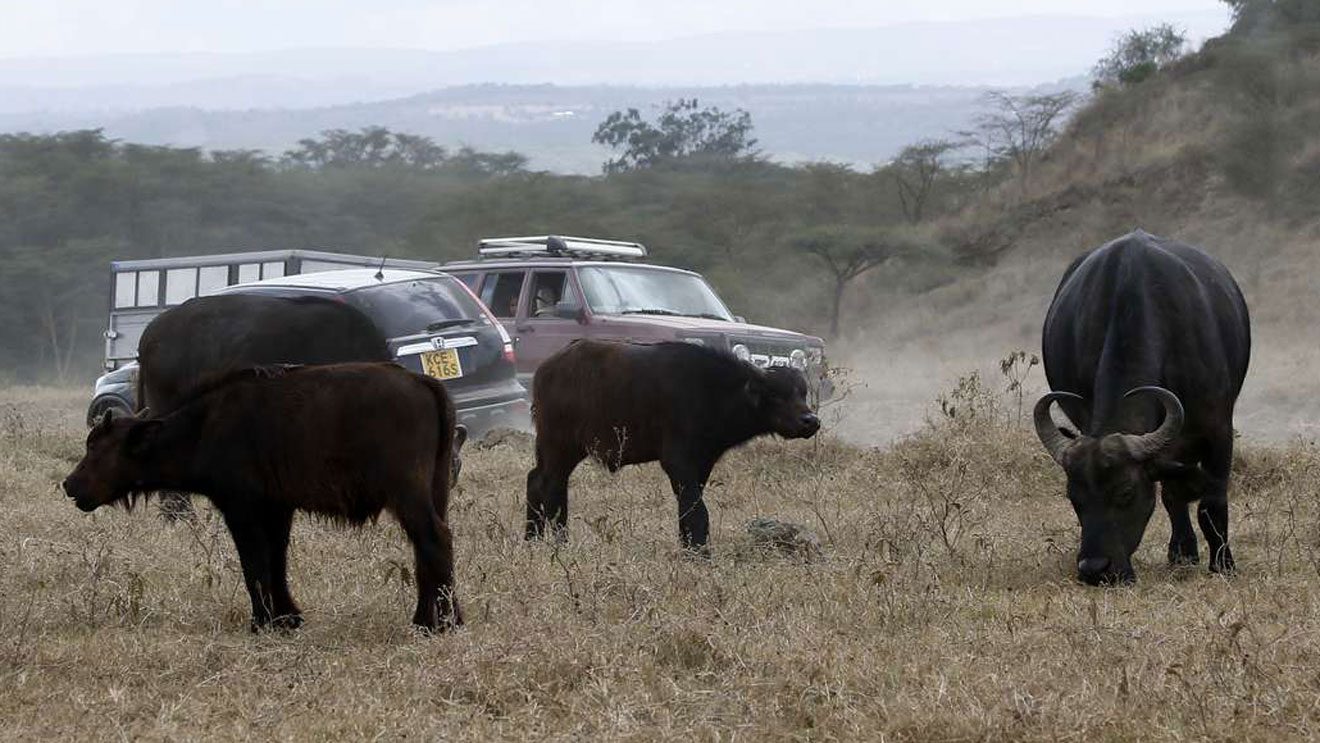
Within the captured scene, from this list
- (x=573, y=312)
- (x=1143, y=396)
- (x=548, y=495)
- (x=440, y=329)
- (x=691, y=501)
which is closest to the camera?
(x=1143, y=396)

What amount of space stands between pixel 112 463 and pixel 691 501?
9.29 feet

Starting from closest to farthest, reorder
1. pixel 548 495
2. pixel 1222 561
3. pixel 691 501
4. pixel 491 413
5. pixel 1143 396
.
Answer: pixel 1143 396
pixel 1222 561
pixel 691 501
pixel 548 495
pixel 491 413

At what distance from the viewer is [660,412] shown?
8836 millimetres

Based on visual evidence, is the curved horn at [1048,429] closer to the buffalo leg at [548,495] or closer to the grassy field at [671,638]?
the grassy field at [671,638]

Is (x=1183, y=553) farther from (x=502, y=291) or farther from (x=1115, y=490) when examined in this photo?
(x=502, y=291)

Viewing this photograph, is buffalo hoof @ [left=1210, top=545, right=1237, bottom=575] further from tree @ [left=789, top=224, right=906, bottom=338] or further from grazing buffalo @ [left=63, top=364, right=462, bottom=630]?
tree @ [left=789, top=224, right=906, bottom=338]

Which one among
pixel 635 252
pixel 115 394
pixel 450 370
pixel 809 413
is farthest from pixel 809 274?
pixel 809 413

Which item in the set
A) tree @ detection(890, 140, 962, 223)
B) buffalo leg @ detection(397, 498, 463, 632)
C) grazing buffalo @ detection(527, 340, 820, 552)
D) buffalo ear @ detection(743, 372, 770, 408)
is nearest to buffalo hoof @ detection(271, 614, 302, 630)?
buffalo leg @ detection(397, 498, 463, 632)

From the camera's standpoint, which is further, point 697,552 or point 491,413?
point 491,413

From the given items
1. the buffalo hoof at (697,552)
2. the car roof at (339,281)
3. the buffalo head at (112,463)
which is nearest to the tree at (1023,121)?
the car roof at (339,281)

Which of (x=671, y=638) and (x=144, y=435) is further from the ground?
(x=144, y=435)

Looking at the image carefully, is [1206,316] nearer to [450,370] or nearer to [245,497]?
[245,497]

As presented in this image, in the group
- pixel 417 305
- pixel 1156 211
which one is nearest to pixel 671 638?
pixel 417 305

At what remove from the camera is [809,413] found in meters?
8.94
